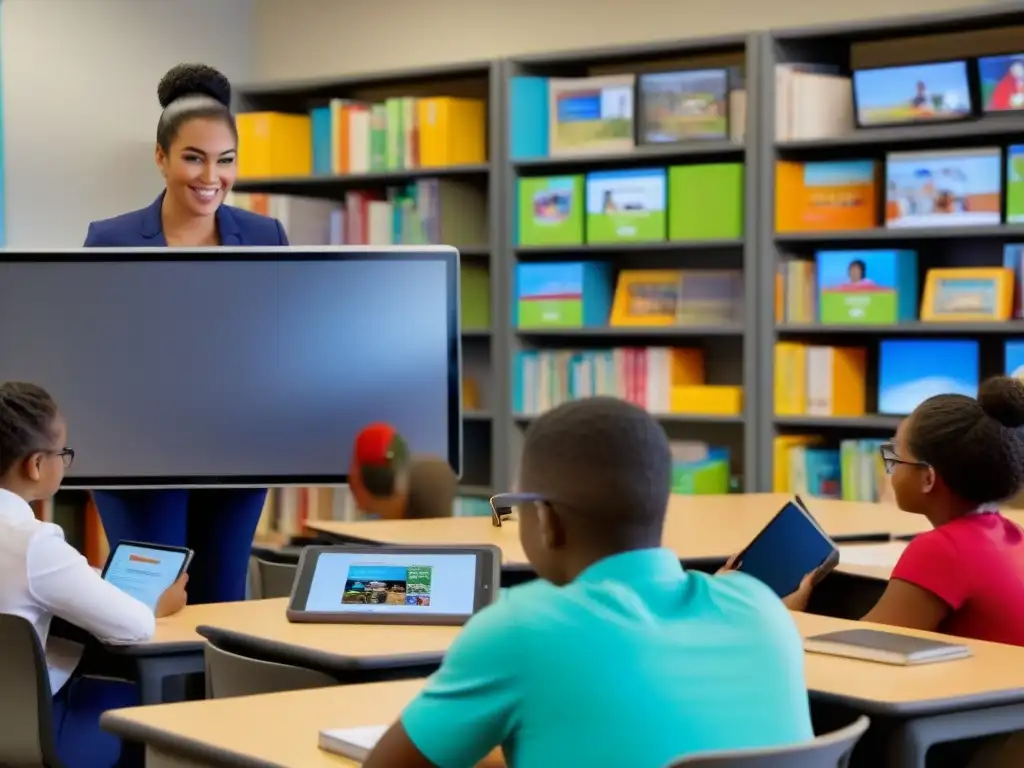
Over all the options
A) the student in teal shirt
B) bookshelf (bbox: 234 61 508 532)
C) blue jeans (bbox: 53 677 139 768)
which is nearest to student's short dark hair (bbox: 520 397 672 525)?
the student in teal shirt

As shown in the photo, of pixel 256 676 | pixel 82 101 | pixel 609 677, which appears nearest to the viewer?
pixel 609 677

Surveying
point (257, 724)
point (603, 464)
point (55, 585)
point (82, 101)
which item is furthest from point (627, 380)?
point (603, 464)

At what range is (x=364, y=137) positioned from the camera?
6.28m

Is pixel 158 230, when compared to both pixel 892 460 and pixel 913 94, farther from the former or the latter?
pixel 913 94

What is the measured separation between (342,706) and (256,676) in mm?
382

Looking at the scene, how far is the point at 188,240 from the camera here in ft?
10.8

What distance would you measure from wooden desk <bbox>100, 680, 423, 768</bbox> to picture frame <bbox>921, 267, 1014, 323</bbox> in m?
3.37

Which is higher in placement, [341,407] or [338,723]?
[341,407]

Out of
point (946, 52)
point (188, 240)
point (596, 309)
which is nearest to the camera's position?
point (188, 240)

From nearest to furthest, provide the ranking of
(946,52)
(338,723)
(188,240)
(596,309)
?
1. (338,723)
2. (188,240)
3. (946,52)
4. (596,309)

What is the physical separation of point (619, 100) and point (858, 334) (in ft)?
3.80

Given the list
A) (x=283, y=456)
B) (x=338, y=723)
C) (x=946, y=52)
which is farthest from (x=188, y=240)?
(x=946, y=52)

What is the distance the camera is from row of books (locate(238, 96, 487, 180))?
20.0ft

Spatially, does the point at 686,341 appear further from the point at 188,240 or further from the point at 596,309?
the point at 188,240
